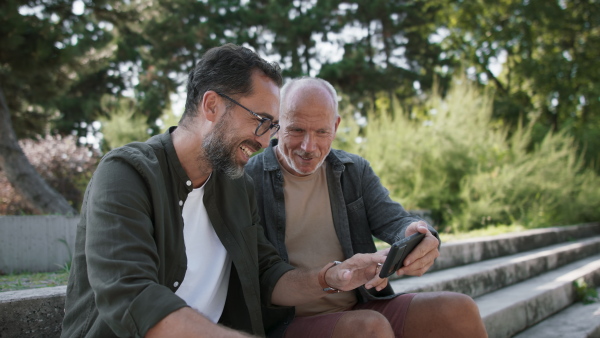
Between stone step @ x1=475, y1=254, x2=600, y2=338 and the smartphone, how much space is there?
1.67 meters

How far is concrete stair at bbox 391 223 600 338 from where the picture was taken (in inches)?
157

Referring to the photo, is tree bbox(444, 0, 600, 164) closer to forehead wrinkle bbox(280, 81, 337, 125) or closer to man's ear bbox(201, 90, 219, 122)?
forehead wrinkle bbox(280, 81, 337, 125)

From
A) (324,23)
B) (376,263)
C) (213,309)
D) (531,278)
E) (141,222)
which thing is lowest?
(531,278)

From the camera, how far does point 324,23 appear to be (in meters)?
19.0

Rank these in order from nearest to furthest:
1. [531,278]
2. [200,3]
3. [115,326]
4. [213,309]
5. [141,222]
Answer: [115,326], [141,222], [213,309], [531,278], [200,3]

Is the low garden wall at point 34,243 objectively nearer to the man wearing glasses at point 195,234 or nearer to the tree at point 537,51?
the man wearing glasses at point 195,234

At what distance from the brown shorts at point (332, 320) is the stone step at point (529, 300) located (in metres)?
1.37

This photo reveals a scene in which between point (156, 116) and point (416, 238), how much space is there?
1528 centimetres

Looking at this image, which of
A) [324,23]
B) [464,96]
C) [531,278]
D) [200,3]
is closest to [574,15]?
[324,23]

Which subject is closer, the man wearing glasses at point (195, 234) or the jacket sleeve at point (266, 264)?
the man wearing glasses at point (195, 234)

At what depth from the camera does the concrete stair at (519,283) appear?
13.1 feet

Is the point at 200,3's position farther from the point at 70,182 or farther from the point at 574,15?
the point at 574,15

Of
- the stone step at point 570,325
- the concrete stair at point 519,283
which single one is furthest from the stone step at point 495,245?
the stone step at point 570,325

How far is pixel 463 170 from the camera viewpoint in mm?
9297
